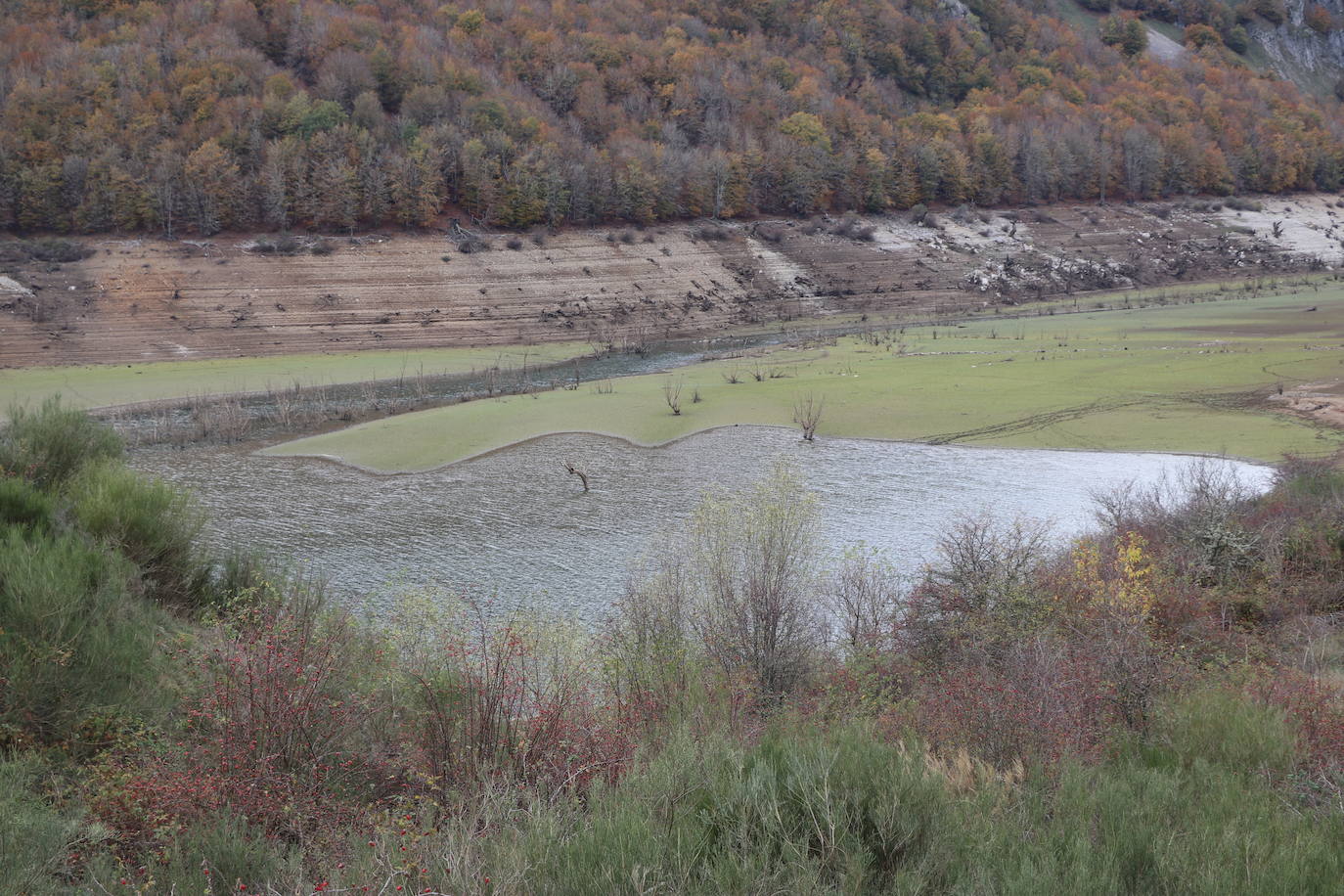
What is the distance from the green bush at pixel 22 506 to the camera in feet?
37.0

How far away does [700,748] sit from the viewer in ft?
21.1

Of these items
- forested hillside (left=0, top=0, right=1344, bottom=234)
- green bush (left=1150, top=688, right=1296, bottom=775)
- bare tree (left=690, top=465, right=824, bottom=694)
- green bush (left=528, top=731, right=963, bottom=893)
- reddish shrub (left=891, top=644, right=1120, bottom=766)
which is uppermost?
forested hillside (left=0, top=0, right=1344, bottom=234)

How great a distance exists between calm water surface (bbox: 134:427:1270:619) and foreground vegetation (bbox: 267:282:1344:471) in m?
1.43

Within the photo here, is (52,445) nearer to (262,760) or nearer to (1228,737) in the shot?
(262,760)

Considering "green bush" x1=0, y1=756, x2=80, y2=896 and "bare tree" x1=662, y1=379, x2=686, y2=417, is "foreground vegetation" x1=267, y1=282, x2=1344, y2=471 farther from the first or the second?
"green bush" x1=0, y1=756, x2=80, y2=896

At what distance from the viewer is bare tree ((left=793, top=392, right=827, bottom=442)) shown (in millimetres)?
27797

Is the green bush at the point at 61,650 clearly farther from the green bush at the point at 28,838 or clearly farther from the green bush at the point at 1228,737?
the green bush at the point at 1228,737

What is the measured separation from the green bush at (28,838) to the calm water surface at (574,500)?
937 cm

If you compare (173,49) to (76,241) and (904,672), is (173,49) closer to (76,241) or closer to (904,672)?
(76,241)

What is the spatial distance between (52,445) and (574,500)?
409 inches

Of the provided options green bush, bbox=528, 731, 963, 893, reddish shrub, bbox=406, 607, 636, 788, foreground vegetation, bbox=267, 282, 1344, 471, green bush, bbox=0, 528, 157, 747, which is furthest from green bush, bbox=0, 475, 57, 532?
foreground vegetation, bbox=267, 282, 1344, 471

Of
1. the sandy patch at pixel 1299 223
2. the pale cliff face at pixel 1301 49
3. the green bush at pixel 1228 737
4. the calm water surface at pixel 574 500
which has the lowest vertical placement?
the calm water surface at pixel 574 500

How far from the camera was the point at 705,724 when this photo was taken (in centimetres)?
758

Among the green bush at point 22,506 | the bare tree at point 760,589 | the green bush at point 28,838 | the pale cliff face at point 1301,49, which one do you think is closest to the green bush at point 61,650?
the green bush at point 28,838
